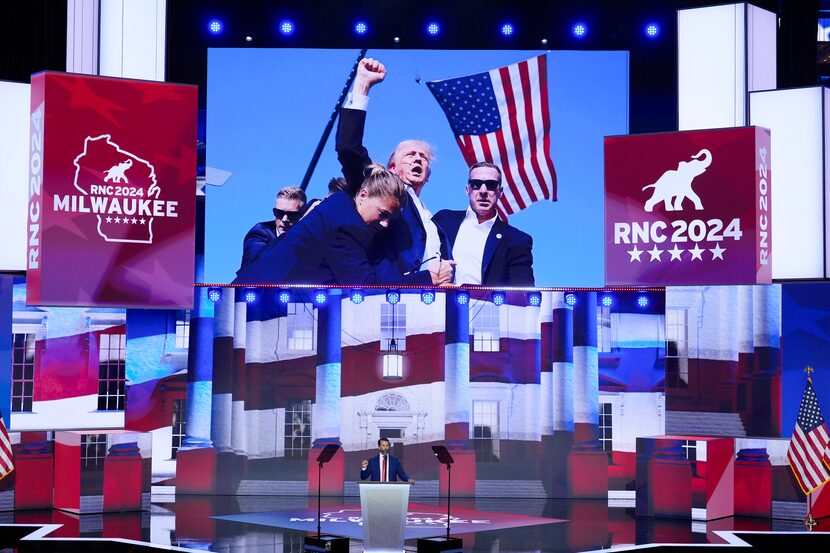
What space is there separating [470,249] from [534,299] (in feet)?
4.19

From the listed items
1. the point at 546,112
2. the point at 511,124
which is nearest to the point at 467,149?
the point at 511,124

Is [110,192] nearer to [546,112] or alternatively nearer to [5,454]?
[5,454]

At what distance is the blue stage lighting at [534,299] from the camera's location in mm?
16562

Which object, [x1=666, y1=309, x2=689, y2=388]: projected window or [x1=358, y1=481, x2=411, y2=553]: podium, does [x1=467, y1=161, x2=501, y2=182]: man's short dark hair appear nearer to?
[x1=666, y1=309, x2=689, y2=388]: projected window

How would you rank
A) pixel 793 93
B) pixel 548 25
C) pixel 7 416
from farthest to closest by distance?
pixel 548 25
pixel 7 416
pixel 793 93

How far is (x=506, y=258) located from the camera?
16.2 m

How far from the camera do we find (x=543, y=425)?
1658 centimetres

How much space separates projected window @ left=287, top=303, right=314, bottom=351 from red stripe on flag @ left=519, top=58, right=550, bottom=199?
3987 millimetres

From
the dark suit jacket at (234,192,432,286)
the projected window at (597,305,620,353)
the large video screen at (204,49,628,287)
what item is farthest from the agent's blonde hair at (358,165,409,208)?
the projected window at (597,305,620,353)

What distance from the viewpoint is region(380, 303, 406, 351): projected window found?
54.9 ft

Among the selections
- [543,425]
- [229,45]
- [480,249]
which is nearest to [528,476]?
[543,425]

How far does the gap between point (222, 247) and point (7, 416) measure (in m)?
3.87

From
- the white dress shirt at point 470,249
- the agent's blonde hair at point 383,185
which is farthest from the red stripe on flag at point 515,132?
the agent's blonde hair at point 383,185

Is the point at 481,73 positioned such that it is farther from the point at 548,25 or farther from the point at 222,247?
the point at 222,247
